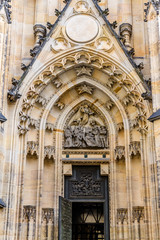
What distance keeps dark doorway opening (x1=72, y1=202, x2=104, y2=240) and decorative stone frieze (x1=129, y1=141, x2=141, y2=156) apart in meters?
2.30

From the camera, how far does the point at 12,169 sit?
9.92 metres

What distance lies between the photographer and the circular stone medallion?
11289mm

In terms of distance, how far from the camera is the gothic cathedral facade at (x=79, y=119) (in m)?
9.95

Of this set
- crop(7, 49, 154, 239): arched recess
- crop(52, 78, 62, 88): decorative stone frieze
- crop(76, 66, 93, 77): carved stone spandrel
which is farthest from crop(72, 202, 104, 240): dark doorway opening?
crop(76, 66, 93, 77): carved stone spandrel

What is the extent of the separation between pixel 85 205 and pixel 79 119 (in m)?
2.72

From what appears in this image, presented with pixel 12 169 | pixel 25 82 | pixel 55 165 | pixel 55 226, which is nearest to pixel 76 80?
pixel 25 82

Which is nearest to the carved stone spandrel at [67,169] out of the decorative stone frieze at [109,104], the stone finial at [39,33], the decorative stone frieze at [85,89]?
the decorative stone frieze at [109,104]

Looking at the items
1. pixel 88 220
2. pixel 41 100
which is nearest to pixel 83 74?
pixel 41 100

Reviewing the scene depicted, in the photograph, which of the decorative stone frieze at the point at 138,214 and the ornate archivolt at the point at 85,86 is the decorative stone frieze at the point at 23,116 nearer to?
the ornate archivolt at the point at 85,86

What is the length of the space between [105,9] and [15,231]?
684 cm

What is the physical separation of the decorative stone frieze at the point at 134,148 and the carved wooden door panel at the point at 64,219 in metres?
2.21

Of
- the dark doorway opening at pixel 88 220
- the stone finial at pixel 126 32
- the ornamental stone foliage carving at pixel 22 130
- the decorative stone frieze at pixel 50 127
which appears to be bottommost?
the dark doorway opening at pixel 88 220

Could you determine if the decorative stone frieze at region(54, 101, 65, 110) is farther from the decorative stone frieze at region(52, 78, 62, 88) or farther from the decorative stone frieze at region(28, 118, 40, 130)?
the decorative stone frieze at region(28, 118, 40, 130)

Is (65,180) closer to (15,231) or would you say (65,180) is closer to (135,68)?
(15,231)
